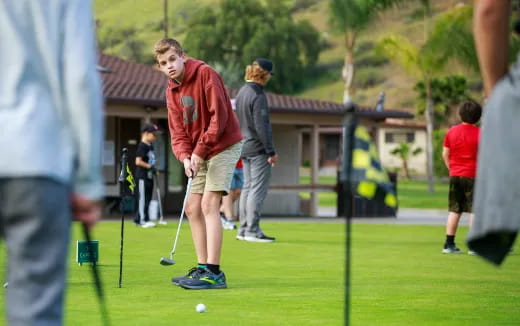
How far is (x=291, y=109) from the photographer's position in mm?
24969

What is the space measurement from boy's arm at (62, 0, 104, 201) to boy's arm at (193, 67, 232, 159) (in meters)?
4.82

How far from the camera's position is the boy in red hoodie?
827cm

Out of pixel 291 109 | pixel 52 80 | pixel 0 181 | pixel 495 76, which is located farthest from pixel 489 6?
pixel 291 109

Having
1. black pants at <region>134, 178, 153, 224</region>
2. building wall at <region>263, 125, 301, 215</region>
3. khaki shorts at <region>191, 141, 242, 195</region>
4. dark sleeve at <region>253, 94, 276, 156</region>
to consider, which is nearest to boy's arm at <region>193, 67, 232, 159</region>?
khaki shorts at <region>191, 141, 242, 195</region>

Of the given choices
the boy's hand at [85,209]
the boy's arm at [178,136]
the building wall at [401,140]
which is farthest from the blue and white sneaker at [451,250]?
the building wall at [401,140]

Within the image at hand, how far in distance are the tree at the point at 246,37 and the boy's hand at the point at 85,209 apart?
84.0 metres

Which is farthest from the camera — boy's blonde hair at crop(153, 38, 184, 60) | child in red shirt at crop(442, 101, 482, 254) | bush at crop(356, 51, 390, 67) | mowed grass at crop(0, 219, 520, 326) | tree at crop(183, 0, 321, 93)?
bush at crop(356, 51, 390, 67)

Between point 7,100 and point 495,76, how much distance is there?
1.74m

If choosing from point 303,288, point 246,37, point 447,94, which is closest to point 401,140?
point 447,94

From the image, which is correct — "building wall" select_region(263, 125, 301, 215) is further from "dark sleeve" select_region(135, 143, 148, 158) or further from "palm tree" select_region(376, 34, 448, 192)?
"palm tree" select_region(376, 34, 448, 192)

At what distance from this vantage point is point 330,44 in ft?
467

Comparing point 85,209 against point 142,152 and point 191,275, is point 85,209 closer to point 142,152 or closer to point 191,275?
point 191,275

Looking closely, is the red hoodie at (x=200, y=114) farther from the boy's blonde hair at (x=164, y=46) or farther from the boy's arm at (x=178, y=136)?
the boy's blonde hair at (x=164, y=46)

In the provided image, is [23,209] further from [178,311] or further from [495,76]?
[178,311]
